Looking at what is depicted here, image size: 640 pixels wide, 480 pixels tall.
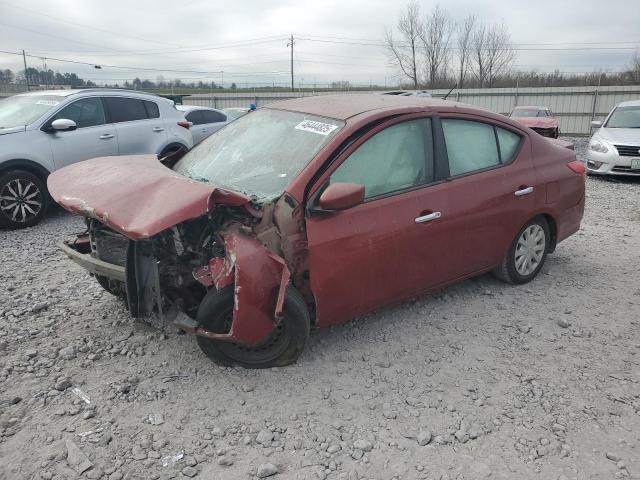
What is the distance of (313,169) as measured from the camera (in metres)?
3.20

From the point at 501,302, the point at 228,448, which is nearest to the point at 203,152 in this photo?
the point at 228,448

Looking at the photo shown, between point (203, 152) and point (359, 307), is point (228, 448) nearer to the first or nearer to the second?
point (359, 307)

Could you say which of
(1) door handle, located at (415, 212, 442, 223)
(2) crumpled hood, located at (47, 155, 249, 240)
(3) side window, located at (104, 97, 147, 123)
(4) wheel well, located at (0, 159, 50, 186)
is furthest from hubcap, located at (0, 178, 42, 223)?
(1) door handle, located at (415, 212, 442, 223)

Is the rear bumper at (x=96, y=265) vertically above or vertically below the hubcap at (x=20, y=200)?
above

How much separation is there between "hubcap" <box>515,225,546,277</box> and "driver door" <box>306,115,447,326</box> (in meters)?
1.10

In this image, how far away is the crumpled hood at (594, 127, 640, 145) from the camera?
1024cm

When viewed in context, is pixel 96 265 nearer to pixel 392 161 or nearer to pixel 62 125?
pixel 392 161

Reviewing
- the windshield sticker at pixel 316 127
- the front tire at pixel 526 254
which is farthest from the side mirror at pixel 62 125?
the front tire at pixel 526 254

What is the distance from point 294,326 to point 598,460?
68.3 inches

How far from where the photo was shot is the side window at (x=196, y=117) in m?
10.7

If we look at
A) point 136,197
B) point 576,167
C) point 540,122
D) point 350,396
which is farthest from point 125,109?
point 540,122

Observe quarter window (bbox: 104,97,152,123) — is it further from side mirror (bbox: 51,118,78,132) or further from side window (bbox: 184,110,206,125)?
side window (bbox: 184,110,206,125)

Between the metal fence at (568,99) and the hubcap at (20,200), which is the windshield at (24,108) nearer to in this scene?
the hubcap at (20,200)

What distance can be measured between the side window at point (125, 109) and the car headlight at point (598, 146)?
28.8ft
